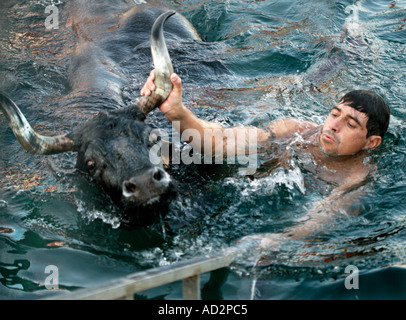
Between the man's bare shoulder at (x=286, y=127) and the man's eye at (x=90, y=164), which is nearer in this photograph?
the man's eye at (x=90, y=164)

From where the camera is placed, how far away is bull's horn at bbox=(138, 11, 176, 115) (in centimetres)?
374

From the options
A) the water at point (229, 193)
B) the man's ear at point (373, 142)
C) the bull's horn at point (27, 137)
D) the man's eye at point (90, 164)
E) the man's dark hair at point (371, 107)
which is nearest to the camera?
the water at point (229, 193)

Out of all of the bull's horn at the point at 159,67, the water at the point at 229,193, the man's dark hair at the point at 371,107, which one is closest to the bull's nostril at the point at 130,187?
the water at the point at 229,193

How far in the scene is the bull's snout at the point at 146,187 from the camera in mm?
3260

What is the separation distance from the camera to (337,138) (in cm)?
461

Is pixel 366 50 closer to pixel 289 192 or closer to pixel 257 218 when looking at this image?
pixel 289 192

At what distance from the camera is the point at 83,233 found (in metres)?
4.04

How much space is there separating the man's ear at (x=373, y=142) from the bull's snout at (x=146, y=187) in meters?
2.40

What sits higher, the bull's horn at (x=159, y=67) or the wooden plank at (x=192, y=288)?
the bull's horn at (x=159, y=67)

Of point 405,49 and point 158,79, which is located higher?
point 405,49

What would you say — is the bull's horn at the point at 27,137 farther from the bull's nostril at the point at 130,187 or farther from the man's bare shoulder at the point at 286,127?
the man's bare shoulder at the point at 286,127

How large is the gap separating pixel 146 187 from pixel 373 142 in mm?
2590

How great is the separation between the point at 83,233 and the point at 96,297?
1.83 meters

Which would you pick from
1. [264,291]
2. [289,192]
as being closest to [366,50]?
[289,192]
